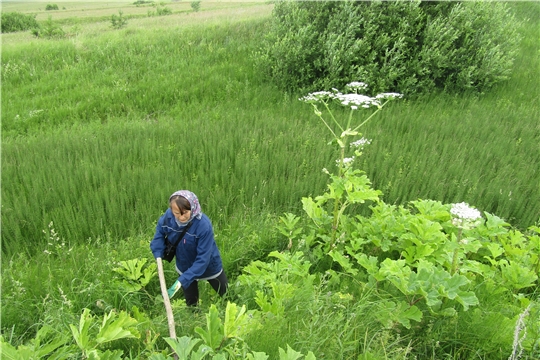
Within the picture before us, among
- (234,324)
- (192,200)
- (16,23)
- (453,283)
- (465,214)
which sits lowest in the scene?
(234,324)

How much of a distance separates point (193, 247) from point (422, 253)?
65.1 inches

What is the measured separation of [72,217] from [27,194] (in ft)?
2.95

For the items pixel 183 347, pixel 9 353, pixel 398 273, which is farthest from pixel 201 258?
pixel 398 273

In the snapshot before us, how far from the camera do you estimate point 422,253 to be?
8.26 ft

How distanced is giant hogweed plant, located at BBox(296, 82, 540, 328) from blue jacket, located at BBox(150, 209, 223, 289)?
702 mm

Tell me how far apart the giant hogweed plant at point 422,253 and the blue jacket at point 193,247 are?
27.6 inches

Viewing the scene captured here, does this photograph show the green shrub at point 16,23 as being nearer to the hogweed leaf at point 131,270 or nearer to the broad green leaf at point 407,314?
the hogweed leaf at point 131,270

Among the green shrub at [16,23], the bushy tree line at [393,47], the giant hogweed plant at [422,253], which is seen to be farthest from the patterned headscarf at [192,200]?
the green shrub at [16,23]

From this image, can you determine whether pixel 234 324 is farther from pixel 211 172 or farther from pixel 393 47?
pixel 393 47

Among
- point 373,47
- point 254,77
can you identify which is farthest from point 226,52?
Answer: point 373,47

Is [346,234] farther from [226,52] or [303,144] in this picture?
[226,52]

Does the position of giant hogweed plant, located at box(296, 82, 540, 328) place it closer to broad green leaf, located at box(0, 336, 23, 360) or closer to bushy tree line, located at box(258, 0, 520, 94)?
broad green leaf, located at box(0, 336, 23, 360)

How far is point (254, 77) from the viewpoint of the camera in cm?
792

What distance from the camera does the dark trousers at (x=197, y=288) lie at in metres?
2.67
